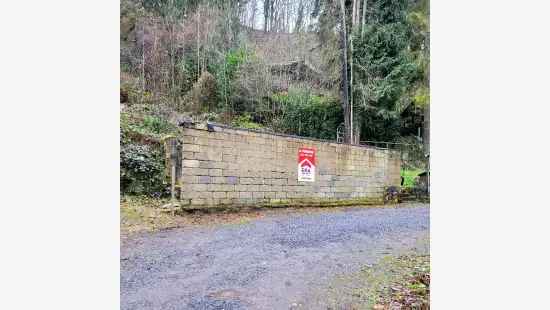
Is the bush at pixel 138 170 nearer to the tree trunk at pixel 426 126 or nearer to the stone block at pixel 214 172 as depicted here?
the stone block at pixel 214 172

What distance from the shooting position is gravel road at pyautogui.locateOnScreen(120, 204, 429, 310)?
1.26 metres

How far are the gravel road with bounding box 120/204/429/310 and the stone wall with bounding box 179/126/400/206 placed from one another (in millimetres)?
416

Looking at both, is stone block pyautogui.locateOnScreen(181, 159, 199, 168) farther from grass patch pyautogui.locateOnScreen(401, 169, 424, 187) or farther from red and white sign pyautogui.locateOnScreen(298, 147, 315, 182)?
grass patch pyautogui.locateOnScreen(401, 169, 424, 187)

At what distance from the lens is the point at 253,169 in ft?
8.84

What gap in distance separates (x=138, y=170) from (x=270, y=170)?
1219mm

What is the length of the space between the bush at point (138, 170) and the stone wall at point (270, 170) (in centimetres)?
49

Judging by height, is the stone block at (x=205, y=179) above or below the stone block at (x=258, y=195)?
above

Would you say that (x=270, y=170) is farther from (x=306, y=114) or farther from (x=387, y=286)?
(x=387, y=286)

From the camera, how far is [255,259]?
5.04 feet

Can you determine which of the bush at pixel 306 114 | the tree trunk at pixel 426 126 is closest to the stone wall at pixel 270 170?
the bush at pixel 306 114

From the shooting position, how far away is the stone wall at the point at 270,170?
238 cm

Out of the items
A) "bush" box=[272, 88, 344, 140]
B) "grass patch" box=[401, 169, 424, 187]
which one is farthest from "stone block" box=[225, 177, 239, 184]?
"grass patch" box=[401, 169, 424, 187]
